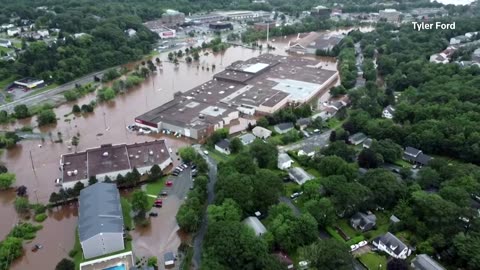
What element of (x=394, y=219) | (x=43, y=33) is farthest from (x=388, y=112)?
(x=43, y=33)

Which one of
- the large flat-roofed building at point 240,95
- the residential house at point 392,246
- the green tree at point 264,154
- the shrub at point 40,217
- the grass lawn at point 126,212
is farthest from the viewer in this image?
the large flat-roofed building at point 240,95

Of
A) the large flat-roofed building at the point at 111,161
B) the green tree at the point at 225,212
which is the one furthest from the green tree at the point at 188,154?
the green tree at the point at 225,212

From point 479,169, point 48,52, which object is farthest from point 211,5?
point 479,169

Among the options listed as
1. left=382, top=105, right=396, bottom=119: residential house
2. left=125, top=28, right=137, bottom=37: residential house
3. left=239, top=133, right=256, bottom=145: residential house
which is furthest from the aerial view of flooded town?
left=125, top=28, right=137, bottom=37: residential house

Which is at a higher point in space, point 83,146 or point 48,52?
point 48,52

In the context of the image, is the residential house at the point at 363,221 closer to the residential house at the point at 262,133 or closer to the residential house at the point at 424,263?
the residential house at the point at 424,263

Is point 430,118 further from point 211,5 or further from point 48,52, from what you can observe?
point 211,5
